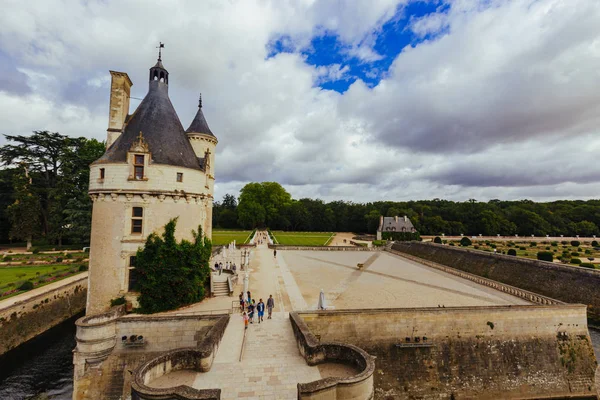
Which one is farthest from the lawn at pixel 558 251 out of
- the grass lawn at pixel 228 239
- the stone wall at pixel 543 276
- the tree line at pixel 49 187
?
the tree line at pixel 49 187

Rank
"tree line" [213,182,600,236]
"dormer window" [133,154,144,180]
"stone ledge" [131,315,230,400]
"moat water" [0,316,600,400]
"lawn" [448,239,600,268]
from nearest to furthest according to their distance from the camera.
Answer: "stone ledge" [131,315,230,400]
"moat water" [0,316,600,400]
"dormer window" [133,154,144,180]
"lawn" [448,239,600,268]
"tree line" [213,182,600,236]

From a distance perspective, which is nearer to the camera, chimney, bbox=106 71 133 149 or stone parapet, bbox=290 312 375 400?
stone parapet, bbox=290 312 375 400

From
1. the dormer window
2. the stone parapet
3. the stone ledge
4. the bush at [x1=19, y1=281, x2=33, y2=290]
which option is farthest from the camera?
the bush at [x1=19, y1=281, x2=33, y2=290]

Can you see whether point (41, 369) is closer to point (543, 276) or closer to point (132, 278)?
point (132, 278)

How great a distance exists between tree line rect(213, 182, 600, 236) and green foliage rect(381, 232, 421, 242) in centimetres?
1570

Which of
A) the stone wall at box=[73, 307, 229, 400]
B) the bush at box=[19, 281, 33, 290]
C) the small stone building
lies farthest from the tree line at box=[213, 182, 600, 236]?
the stone wall at box=[73, 307, 229, 400]

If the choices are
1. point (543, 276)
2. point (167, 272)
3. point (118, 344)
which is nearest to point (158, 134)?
point (167, 272)

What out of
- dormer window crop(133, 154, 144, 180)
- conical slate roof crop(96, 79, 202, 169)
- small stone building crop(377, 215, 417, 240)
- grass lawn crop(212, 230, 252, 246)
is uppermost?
conical slate roof crop(96, 79, 202, 169)

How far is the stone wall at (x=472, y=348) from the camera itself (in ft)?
45.8

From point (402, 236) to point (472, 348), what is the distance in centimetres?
5161

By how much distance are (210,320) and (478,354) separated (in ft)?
45.2

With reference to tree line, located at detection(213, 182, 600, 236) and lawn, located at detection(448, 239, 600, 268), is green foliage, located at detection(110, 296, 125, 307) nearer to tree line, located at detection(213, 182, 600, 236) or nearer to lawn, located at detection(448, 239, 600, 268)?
lawn, located at detection(448, 239, 600, 268)

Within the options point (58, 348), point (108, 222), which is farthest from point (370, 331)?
point (58, 348)

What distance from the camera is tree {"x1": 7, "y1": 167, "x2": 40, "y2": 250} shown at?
38594 mm
